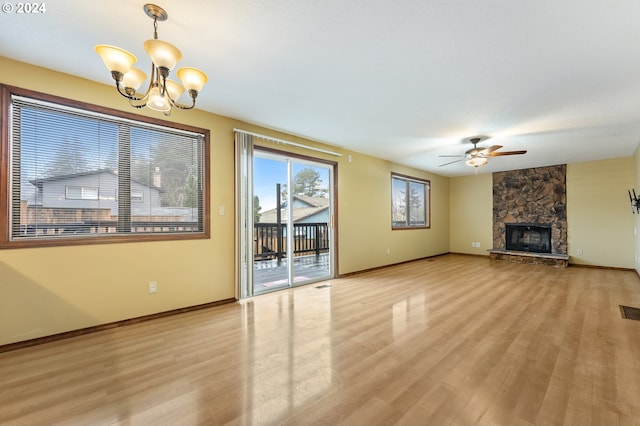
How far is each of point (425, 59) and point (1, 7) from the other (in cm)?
306

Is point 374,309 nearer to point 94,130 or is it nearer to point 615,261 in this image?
point 94,130

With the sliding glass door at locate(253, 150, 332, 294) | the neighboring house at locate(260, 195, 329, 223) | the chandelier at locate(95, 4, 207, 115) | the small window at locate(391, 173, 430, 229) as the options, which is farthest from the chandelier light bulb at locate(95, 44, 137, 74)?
the small window at locate(391, 173, 430, 229)

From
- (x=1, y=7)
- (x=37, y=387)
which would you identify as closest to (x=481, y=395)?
(x=37, y=387)

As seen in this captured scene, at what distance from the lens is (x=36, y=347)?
2.46 m

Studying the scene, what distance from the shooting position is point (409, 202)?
7215mm

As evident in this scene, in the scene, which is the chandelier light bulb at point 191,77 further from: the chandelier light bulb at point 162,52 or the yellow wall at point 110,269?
the yellow wall at point 110,269

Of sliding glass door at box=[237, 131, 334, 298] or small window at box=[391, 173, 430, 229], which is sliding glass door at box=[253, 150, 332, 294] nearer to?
sliding glass door at box=[237, 131, 334, 298]

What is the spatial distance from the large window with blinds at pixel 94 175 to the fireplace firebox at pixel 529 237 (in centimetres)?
763

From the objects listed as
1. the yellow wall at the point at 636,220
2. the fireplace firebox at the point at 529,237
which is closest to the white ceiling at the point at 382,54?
the yellow wall at the point at 636,220

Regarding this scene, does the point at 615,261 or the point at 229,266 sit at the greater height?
the point at 229,266

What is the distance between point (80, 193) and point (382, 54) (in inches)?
125

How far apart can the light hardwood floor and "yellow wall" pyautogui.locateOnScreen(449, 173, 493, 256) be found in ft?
14.2

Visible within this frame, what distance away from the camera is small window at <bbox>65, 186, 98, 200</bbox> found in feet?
8.90

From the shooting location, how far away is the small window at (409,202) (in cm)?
672
